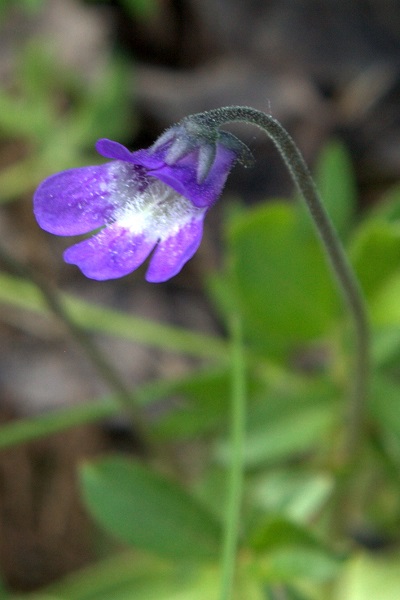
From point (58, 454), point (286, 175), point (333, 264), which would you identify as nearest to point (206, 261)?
point (286, 175)

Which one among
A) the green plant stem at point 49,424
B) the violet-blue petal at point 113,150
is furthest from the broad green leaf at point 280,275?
the violet-blue petal at point 113,150

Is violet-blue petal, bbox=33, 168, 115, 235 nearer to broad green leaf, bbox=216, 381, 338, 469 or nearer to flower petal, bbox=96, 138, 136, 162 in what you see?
flower petal, bbox=96, 138, 136, 162

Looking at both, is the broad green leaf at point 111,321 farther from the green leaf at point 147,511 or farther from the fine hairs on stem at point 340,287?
the green leaf at point 147,511

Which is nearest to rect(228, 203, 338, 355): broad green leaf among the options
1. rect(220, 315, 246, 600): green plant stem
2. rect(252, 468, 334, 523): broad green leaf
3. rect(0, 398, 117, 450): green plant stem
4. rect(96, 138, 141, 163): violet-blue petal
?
rect(220, 315, 246, 600): green plant stem

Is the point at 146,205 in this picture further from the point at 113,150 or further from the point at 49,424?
the point at 49,424

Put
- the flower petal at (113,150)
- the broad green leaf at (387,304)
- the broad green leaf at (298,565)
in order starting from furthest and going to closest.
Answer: the broad green leaf at (387,304) → the broad green leaf at (298,565) → the flower petal at (113,150)

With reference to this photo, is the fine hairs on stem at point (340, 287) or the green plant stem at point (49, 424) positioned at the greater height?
the green plant stem at point (49, 424)

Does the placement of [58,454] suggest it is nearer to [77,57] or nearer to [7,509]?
[7,509]
